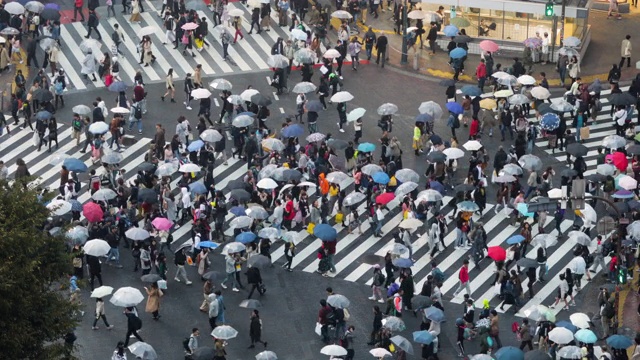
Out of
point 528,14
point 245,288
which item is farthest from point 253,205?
point 528,14

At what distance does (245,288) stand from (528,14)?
75.6 feet

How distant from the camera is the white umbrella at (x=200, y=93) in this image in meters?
65.9

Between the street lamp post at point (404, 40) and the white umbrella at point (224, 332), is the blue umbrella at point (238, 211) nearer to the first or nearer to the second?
the white umbrella at point (224, 332)

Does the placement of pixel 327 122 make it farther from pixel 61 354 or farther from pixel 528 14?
pixel 61 354

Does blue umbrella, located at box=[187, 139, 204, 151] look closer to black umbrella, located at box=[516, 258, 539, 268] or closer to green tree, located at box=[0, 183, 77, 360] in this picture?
black umbrella, located at box=[516, 258, 539, 268]

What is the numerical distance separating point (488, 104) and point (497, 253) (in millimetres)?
11138

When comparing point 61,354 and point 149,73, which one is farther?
point 149,73

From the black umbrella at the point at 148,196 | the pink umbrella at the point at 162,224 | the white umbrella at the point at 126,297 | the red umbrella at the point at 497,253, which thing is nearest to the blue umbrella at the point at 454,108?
the red umbrella at the point at 497,253

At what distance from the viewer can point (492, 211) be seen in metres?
61.2

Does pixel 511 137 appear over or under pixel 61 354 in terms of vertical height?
under

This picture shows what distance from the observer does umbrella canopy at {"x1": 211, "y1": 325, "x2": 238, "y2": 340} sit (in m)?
51.3

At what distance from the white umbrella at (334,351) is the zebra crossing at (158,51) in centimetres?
2372

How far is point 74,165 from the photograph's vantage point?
2409 inches

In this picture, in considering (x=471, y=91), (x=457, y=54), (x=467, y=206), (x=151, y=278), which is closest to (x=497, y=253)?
(x=467, y=206)
